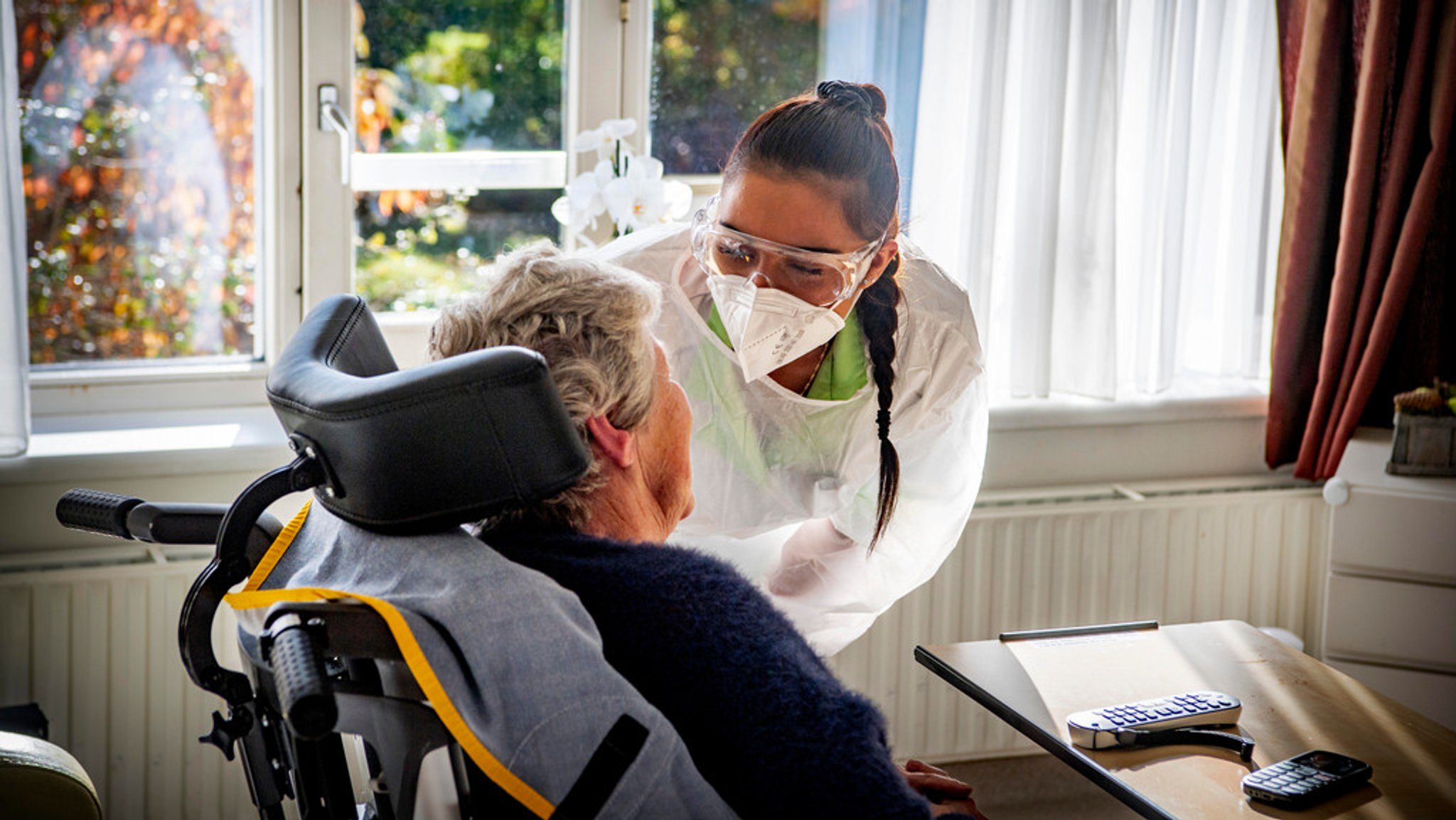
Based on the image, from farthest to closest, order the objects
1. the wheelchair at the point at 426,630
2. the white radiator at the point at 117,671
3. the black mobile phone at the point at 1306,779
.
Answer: the white radiator at the point at 117,671, the black mobile phone at the point at 1306,779, the wheelchair at the point at 426,630

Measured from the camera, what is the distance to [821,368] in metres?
1.89

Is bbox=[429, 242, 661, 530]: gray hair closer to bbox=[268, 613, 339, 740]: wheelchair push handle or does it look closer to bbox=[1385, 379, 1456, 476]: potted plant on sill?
bbox=[268, 613, 339, 740]: wheelchair push handle

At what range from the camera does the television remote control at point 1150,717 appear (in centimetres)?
148

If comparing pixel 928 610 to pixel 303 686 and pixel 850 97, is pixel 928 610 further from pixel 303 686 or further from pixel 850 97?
pixel 303 686

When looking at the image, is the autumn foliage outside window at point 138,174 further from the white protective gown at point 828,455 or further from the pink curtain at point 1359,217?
the pink curtain at point 1359,217

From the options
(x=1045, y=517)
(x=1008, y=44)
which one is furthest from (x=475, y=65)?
(x=1045, y=517)

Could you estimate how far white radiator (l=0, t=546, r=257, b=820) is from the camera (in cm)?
210

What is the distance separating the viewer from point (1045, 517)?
8.86 ft

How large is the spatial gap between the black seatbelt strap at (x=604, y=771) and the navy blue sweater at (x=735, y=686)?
0.25 feet

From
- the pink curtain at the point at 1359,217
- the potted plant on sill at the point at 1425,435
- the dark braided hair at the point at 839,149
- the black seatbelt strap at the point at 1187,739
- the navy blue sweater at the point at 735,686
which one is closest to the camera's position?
the navy blue sweater at the point at 735,686

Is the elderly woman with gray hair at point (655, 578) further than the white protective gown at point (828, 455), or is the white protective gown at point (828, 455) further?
the white protective gown at point (828, 455)

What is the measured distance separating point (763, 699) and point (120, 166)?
180cm

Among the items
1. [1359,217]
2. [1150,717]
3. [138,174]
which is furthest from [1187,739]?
[138,174]

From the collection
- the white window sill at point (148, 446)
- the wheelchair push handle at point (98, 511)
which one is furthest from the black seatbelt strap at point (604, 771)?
the white window sill at point (148, 446)
